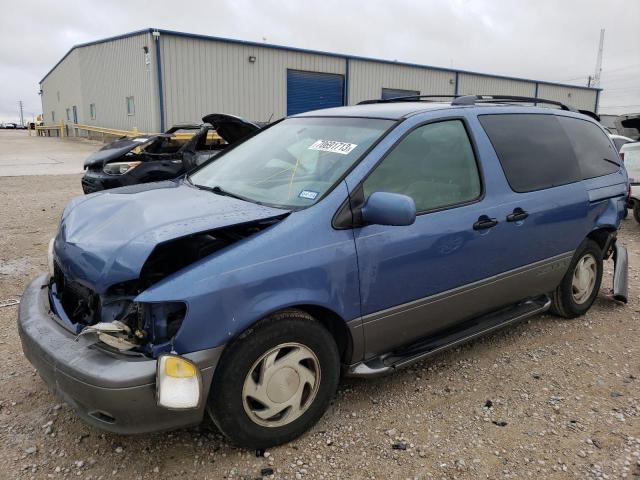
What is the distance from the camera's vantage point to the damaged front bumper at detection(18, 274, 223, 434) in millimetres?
2127

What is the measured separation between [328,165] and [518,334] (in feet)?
7.34

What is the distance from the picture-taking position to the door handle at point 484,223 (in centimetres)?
316

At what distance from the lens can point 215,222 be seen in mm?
2479

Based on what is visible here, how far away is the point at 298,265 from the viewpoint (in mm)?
2449

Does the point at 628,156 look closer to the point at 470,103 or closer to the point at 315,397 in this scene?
the point at 470,103

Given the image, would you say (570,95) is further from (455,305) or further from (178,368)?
(178,368)

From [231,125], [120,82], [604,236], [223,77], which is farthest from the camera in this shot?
[120,82]

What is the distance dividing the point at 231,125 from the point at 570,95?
1327 inches

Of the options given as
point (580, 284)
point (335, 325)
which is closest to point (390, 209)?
point (335, 325)

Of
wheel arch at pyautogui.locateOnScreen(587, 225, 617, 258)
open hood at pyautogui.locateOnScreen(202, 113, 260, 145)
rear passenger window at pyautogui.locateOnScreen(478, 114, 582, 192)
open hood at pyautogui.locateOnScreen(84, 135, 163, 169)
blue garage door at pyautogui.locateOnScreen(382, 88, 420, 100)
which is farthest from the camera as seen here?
blue garage door at pyautogui.locateOnScreen(382, 88, 420, 100)

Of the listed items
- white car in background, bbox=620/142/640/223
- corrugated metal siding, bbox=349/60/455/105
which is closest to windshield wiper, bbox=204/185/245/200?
white car in background, bbox=620/142/640/223

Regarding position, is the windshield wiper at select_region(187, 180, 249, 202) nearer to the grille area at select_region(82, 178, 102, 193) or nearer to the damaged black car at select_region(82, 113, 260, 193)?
the damaged black car at select_region(82, 113, 260, 193)

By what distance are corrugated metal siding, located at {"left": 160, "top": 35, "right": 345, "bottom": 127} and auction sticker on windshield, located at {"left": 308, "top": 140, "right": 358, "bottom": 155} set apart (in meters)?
17.8

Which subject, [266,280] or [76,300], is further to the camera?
[76,300]
